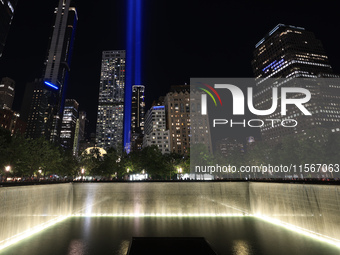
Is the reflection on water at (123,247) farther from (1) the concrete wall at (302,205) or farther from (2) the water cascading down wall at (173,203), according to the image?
(1) the concrete wall at (302,205)

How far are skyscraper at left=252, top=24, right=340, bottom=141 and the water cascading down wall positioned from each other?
12534 cm

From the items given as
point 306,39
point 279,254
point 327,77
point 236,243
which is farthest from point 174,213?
point 306,39

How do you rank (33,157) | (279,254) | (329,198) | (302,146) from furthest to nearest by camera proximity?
1. (302,146)
2. (33,157)
3. (329,198)
4. (279,254)

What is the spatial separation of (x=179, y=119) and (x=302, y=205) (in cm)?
14147

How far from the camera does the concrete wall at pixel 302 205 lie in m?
15.4

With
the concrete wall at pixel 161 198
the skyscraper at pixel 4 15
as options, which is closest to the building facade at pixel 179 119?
the skyscraper at pixel 4 15

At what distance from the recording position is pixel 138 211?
91.4 ft

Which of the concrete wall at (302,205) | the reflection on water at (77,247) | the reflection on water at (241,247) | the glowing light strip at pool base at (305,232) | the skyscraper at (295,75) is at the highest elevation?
→ the skyscraper at (295,75)

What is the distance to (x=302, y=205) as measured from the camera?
61.2 feet

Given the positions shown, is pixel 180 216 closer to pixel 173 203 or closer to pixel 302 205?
pixel 173 203

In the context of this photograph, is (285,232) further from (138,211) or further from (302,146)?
(302,146)

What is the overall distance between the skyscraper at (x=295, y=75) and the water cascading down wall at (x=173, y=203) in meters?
125

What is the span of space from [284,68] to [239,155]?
115928 mm

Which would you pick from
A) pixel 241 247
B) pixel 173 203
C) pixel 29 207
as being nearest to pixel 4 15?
pixel 29 207
